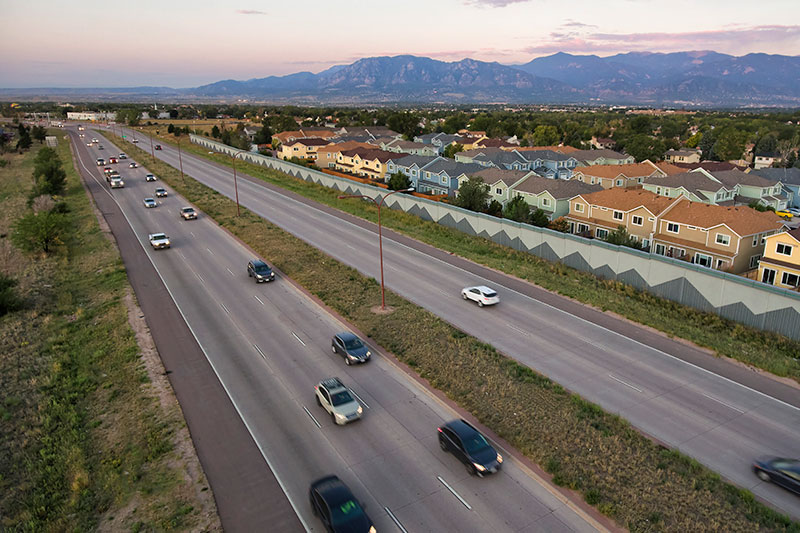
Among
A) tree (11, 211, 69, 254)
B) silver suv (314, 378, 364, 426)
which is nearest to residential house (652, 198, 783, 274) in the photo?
silver suv (314, 378, 364, 426)

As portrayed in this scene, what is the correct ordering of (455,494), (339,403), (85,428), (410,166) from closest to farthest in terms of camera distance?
(455,494) → (85,428) → (339,403) → (410,166)

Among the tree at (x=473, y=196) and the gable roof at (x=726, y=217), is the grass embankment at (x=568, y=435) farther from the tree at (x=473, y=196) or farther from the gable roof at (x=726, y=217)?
the gable roof at (x=726, y=217)

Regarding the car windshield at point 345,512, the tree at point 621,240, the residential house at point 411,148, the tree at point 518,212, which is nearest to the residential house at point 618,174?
the tree at point 518,212

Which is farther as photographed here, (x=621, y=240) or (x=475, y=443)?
(x=621, y=240)

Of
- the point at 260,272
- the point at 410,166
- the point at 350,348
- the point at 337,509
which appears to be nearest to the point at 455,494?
the point at 337,509

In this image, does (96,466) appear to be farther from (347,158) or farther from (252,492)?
(347,158)

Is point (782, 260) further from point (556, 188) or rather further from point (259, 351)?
point (259, 351)
